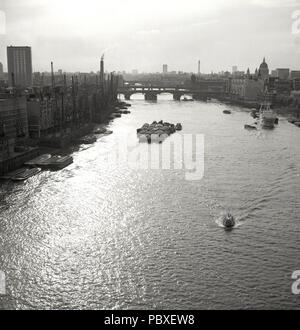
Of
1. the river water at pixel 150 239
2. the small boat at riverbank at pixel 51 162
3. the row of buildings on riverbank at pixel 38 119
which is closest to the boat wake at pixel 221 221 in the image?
the river water at pixel 150 239

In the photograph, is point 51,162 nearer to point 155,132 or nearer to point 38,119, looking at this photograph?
point 38,119

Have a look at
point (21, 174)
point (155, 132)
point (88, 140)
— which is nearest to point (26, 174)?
point (21, 174)

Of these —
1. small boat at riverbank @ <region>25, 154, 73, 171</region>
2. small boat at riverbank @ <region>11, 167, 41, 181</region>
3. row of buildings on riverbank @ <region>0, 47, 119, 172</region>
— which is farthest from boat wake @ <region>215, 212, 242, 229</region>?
row of buildings on riverbank @ <region>0, 47, 119, 172</region>

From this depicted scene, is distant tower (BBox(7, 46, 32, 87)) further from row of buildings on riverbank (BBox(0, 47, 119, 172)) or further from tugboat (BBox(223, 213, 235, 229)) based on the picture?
tugboat (BBox(223, 213, 235, 229))

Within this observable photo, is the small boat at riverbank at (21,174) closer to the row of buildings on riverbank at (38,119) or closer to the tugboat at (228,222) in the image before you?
the row of buildings on riverbank at (38,119)

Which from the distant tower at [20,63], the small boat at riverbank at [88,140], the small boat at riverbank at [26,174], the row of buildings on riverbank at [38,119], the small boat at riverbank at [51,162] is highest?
the distant tower at [20,63]

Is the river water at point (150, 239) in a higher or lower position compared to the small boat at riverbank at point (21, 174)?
lower
